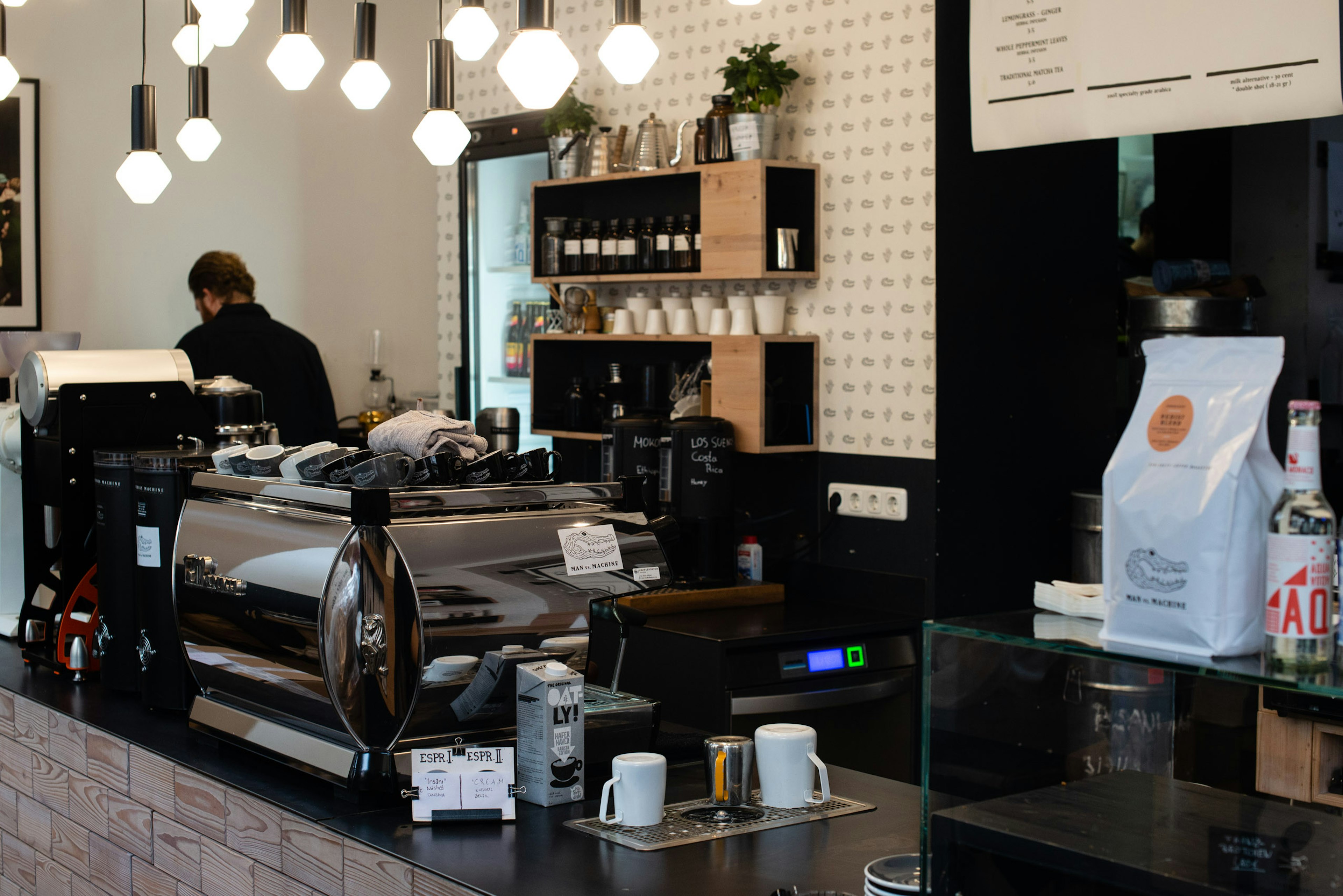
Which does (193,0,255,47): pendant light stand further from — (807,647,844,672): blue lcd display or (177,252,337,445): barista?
(177,252,337,445): barista

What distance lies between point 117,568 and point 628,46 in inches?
53.6

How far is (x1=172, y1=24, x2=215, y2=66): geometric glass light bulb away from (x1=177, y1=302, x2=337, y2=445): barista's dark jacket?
2048mm

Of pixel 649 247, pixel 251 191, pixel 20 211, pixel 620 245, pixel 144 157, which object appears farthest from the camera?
pixel 251 191

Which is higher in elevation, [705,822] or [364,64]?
[364,64]

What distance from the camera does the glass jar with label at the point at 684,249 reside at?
13.6ft

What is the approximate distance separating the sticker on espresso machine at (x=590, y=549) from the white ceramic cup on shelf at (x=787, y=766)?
1.13 feet

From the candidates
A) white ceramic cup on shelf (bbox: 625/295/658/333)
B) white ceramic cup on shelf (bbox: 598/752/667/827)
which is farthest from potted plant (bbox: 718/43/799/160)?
white ceramic cup on shelf (bbox: 598/752/667/827)

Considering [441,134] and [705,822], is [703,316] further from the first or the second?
[705,822]

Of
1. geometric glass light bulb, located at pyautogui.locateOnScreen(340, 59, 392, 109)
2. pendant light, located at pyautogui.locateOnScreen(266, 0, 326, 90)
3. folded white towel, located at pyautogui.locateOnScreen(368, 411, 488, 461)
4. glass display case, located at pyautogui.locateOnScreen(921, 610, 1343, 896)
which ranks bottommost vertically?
glass display case, located at pyautogui.locateOnScreen(921, 610, 1343, 896)

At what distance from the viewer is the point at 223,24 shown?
2.26 m

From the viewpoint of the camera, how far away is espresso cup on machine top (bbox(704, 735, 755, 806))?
190cm

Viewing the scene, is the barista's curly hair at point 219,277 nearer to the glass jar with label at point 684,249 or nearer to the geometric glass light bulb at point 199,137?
the glass jar with label at point 684,249

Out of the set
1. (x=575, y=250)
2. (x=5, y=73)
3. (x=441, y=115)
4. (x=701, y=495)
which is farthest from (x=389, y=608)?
(x=575, y=250)

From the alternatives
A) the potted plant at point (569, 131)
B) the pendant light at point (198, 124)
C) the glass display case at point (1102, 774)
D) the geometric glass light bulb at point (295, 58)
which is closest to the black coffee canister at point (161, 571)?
the geometric glass light bulb at point (295, 58)
